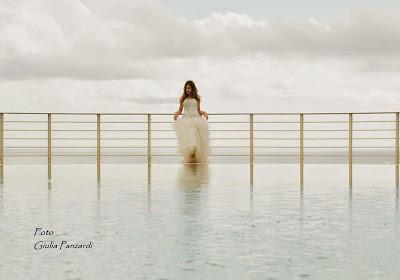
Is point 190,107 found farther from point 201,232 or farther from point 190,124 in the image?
point 201,232

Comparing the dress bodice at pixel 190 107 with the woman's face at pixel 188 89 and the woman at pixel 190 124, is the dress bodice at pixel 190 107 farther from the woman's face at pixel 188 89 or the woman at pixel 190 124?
the woman's face at pixel 188 89

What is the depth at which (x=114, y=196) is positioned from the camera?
6.00 m

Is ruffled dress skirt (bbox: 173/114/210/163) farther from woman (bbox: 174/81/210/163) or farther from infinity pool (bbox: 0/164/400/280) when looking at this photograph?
infinity pool (bbox: 0/164/400/280)

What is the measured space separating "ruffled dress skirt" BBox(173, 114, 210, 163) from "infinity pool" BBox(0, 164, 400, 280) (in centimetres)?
442

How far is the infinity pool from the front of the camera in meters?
2.92

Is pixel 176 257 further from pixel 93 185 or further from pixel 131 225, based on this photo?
pixel 93 185

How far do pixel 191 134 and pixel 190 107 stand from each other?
41 centimetres

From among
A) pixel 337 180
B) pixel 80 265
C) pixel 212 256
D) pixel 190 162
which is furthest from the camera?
pixel 190 162

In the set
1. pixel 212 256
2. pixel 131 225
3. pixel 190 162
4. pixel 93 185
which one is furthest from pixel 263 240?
pixel 190 162

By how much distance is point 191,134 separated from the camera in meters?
11.2

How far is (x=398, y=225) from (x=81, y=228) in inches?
70.1

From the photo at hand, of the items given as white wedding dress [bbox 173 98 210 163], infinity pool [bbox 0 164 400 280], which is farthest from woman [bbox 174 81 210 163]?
infinity pool [bbox 0 164 400 280]

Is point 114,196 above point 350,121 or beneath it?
beneath

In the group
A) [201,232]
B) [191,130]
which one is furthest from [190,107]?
[201,232]
